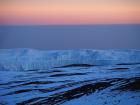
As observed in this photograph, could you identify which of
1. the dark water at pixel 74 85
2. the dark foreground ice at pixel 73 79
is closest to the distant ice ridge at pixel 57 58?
the dark foreground ice at pixel 73 79

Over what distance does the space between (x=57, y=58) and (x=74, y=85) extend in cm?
232

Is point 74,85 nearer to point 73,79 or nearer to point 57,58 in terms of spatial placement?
point 73,79

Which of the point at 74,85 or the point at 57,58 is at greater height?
the point at 57,58

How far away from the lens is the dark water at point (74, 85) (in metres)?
5.83

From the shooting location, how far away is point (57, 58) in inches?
356

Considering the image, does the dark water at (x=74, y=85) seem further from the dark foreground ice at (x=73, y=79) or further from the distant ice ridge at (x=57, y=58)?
the distant ice ridge at (x=57, y=58)

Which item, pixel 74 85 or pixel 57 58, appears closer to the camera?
pixel 74 85

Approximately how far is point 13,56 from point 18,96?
2951 mm

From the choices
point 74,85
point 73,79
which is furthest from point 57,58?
point 74,85

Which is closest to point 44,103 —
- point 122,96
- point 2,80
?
point 122,96

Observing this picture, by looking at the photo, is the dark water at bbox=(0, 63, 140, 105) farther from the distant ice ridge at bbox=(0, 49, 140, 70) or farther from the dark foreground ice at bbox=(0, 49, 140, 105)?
the distant ice ridge at bbox=(0, 49, 140, 70)

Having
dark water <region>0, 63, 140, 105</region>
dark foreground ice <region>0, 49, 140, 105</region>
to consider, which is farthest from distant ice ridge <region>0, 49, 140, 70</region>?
dark water <region>0, 63, 140, 105</region>

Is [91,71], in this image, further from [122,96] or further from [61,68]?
[122,96]

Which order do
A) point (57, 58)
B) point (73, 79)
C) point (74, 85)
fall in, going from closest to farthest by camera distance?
point (74, 85) < point (73, 79) < point (57, 58)
